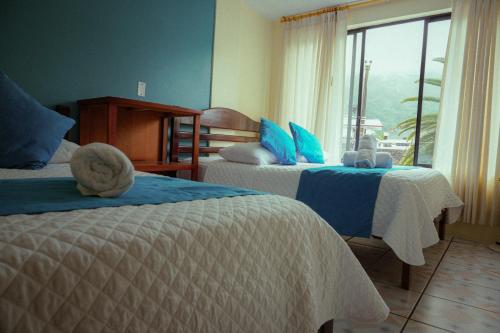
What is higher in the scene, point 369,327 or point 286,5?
point 286,5

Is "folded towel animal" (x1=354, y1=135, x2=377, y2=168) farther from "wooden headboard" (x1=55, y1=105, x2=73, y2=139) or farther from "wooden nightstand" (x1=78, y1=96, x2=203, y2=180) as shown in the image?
"wooden headboard" (x1=55, y1=105, x2=73, y2=139)

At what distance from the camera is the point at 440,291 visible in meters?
1.87

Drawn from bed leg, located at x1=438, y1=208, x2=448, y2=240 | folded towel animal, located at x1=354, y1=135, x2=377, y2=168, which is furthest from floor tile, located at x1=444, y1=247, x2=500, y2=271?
folded towel animal, located at x1=354, y1=135, x2=377, y2=168

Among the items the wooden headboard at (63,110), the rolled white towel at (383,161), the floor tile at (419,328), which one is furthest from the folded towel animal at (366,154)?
the wooden headboard at (63,110)

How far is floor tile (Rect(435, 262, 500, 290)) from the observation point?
6.66ft

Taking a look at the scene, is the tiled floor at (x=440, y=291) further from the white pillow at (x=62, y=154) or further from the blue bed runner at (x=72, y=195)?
the white pillow at (x=62, y=154)

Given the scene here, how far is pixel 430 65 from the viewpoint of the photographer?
3533 millimetres

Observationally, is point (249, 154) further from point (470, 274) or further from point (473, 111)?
point (473, 111)

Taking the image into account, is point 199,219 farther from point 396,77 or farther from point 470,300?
point 396,77

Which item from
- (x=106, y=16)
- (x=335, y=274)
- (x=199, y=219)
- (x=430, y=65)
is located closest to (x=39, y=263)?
(x=199, y=219)

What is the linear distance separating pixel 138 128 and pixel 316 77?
7.17 feet

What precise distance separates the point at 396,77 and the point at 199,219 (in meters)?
3.72

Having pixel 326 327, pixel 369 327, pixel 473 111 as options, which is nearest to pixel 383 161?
pixel 473 111

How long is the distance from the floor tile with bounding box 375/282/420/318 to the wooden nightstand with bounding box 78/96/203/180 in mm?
1602
